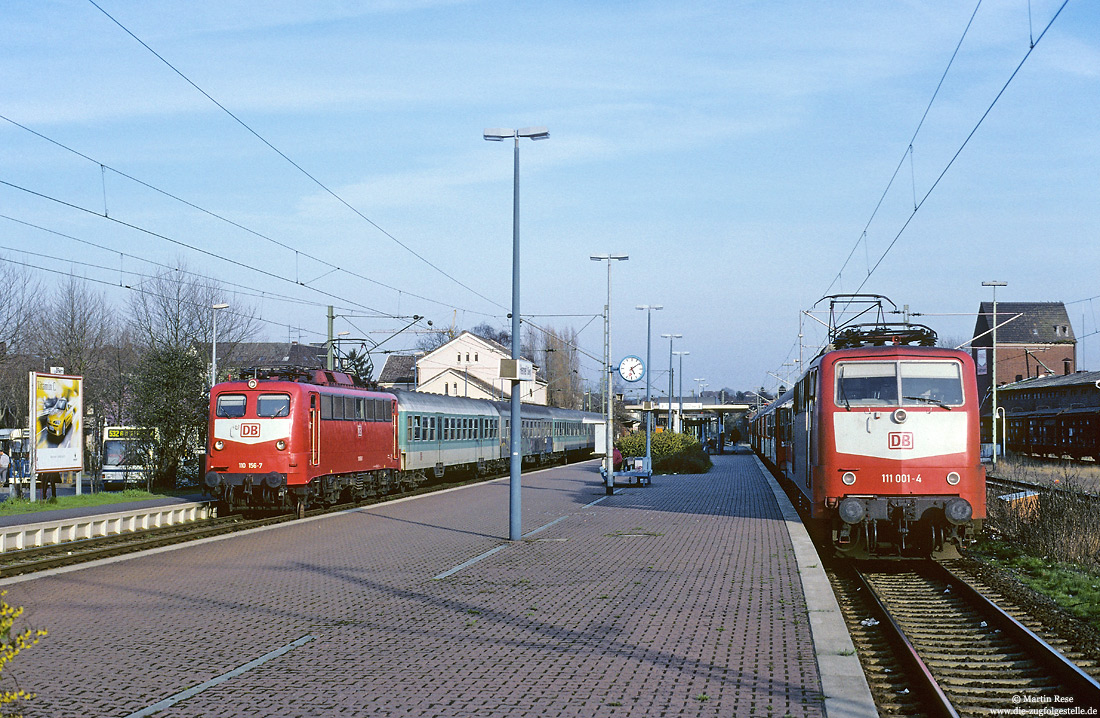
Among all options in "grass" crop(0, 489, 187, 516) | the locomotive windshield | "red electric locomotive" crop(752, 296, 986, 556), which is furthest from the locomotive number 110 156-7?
"grass" crop(0, 489, 187, 516)

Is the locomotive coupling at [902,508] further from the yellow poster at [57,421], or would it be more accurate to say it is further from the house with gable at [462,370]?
the house with gable at [462,370]

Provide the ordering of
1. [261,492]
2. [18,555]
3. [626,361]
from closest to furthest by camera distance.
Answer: [18,555], [261,492], [626,361]

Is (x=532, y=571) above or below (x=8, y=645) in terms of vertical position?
below

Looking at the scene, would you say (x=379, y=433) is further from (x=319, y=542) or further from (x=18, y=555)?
(x=18, y=555)

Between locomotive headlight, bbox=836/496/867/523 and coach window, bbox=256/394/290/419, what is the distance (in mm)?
11795

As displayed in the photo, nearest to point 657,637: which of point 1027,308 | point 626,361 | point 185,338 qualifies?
point 626,361

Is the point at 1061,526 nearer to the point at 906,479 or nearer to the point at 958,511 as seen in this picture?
the point at 958,511

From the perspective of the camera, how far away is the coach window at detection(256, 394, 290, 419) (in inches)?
824

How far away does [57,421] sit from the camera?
24.0 m

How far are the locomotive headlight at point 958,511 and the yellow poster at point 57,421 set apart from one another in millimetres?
19081

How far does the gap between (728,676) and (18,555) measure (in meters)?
11.7

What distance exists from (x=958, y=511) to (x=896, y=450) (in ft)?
3.49

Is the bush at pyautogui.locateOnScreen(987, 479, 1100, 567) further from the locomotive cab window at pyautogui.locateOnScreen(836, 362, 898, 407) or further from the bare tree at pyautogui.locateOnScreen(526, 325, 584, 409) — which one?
the bare tree at pyautogui.locateOnScreen(526, 325, 584, 409)

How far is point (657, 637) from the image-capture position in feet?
28.6
